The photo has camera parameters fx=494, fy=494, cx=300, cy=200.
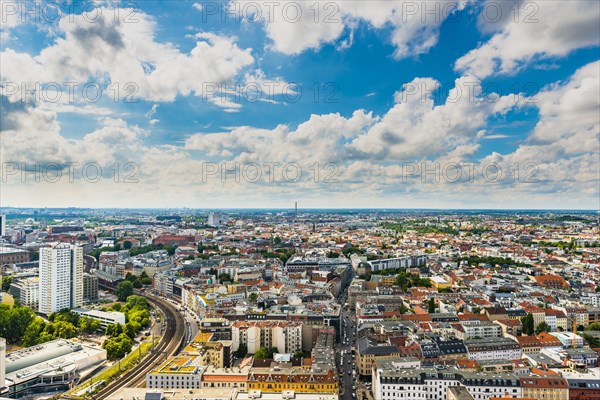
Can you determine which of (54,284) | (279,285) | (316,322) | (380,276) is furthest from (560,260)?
(54,284)

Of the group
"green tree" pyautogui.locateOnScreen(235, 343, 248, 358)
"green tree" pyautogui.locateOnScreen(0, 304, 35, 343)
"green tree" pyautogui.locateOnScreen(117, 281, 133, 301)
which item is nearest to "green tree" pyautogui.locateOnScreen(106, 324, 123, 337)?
"green tree" pyautogui.locateOnScreen(0, 304, 35, 343)

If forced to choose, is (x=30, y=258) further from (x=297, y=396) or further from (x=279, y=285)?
(x=297, y=396)

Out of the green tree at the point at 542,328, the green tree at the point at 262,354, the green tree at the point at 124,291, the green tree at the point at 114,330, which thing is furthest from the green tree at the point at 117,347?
the green tree at the point at 542,328

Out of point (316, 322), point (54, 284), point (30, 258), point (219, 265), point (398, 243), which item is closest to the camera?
point (316, 322)

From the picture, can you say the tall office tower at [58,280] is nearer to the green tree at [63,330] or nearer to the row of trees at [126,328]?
the row of trees at [126,328]

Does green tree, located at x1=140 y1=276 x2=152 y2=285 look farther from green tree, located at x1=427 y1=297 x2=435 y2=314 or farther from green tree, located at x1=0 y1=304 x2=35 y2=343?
green tree, located at x1=427 y1=297 x2=435 y2=314

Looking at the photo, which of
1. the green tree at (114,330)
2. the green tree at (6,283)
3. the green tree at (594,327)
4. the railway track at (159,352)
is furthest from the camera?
the green tree at (6,283)
